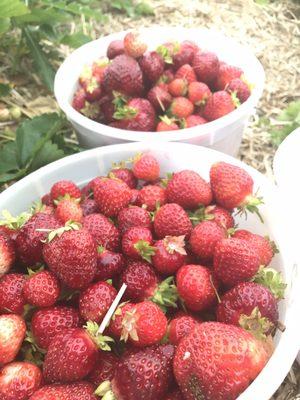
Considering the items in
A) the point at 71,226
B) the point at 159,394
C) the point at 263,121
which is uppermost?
the point at 71,226

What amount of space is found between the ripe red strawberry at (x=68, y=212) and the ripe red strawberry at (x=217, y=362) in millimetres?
381

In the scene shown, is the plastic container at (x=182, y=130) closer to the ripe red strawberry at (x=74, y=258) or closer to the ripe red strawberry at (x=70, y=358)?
the ripe red strawberry at (x=74, y=258)

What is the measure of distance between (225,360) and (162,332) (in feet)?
0.45

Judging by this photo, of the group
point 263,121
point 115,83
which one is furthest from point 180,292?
point 263,121

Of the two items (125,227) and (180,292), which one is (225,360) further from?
(125,227)

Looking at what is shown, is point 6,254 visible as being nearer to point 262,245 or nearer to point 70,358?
point 70,358

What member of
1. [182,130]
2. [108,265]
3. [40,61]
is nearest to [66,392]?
[108,265]

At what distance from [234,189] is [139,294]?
309mm

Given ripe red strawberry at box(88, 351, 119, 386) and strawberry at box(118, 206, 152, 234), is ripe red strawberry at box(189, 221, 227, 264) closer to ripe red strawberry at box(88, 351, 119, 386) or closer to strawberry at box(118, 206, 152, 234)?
strawberry at box(118, 206, 152, 234)

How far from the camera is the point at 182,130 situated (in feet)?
4.38

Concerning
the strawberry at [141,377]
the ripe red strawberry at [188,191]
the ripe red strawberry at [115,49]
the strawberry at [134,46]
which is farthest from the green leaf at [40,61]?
the strawberry at [141,377]

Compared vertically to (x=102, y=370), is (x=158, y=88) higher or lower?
higher

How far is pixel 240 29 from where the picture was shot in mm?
2256

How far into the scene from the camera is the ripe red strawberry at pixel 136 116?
4.49 ft
